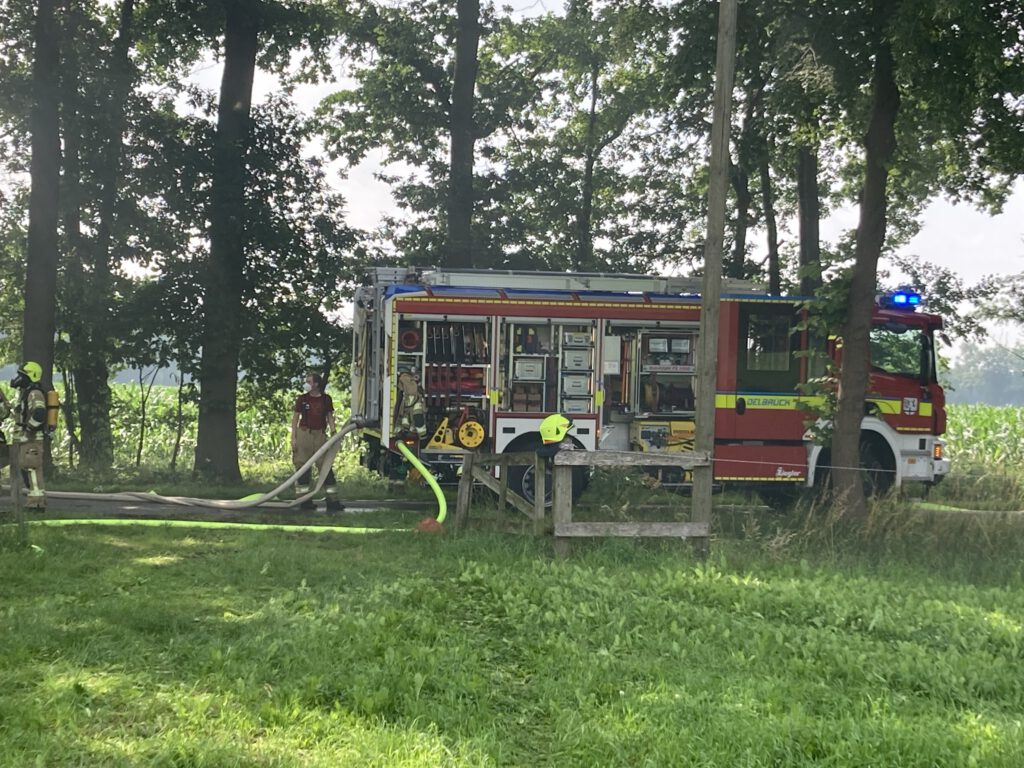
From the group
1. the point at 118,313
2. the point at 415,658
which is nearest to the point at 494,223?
the point at 118,313

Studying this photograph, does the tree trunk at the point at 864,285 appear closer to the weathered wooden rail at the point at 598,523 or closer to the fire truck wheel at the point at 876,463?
the fire truck wheel at the point at 876,463

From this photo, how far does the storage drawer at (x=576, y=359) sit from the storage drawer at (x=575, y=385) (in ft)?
0.38

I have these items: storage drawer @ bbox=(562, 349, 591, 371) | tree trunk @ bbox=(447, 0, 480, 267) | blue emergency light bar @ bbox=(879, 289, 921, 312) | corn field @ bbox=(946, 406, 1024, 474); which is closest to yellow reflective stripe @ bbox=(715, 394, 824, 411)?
blue emergency light bar @ bbox=(879, 289, 921, 312)

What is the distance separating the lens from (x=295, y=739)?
4430 millimetres

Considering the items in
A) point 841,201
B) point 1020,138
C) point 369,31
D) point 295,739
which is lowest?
point 295,739

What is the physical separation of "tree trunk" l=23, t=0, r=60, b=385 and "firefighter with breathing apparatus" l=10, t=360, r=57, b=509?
5.58 m

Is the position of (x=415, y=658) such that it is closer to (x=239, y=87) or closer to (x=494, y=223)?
(x=239, y=87)

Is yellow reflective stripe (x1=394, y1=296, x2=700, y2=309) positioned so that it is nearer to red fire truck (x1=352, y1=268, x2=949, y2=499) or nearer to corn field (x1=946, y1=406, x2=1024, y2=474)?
red fire truck (x1=352, y1=268, x2=949, y2=499)

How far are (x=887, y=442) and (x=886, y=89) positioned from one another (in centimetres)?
453

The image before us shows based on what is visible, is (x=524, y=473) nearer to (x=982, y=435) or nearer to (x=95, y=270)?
(x=95, y=270)

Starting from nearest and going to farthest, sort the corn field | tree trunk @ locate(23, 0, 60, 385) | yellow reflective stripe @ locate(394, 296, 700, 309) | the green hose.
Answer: the green hose → yellow reflective stripe @ locate(394, 296, 700, 309) → tree trunk @ locate(23, 0, 60, 385) → the corn field

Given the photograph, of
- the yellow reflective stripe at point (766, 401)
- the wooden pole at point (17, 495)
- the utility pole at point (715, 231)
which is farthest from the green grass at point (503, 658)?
the yellow reflective stripe at point (766, 401)

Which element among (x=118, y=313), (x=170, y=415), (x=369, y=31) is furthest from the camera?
(x=369, y=31)

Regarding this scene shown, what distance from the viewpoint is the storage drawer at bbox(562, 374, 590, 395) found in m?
13.4
